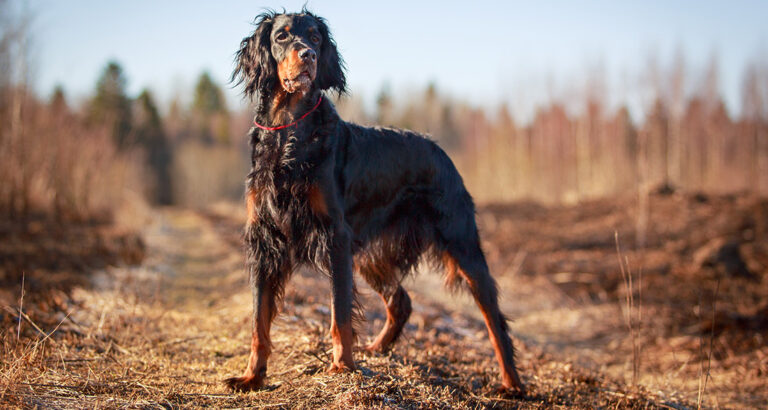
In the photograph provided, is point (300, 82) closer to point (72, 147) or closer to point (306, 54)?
point (306, 54)

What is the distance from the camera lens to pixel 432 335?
4582 mm

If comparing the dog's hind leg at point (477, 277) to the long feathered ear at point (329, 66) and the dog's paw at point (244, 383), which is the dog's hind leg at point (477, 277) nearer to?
the long feathered ear at point (329, 66)

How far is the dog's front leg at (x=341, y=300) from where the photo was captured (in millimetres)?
2801

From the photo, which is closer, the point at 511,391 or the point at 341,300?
the point at 341,300

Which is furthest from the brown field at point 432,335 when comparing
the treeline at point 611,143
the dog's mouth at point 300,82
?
the treeline at point 611,143

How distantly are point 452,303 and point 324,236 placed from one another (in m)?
4.78

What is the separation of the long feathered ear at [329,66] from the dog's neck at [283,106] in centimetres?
18

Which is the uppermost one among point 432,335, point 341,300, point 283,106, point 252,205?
point 283,106

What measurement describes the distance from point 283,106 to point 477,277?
59.9 inches

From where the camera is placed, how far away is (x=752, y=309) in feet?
19.1

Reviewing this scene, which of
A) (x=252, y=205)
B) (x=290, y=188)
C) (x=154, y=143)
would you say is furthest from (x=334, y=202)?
(x=154, y=143)

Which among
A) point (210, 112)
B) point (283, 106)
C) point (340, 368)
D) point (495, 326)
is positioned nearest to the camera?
point (340, 368)

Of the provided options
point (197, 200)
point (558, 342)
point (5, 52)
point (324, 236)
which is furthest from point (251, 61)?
point (197, 200)

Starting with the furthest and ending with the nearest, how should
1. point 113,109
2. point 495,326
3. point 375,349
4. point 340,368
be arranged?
point 113,109 → point 375,349 → point 495,326 → point 340,368
